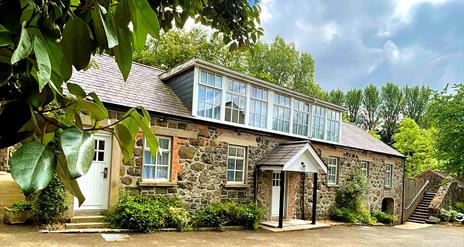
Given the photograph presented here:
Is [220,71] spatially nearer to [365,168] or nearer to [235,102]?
[235,102]

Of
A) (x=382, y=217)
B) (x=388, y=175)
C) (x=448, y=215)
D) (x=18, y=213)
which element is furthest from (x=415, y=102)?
(x=18, y=213)

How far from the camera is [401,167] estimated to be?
21.3 m

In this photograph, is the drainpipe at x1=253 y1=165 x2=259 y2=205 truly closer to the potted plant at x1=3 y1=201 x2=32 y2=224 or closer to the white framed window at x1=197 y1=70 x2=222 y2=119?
the white framed window at x1=197 y1=70 x2=222 y2=119

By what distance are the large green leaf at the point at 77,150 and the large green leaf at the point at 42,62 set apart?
3.7 inches

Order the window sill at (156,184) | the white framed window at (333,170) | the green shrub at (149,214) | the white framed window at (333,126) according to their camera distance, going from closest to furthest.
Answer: the green shrub at (149,214)
the window sill at (156,184)
the white framed window at (333,170)
the white framed window at (333,126)

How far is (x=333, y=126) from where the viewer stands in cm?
1758

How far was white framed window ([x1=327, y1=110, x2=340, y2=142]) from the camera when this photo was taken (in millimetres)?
17312

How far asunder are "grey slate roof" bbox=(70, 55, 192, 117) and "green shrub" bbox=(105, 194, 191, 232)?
260cm

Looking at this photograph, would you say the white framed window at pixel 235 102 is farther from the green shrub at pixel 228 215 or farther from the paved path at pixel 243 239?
the paved path at pixel 243 239

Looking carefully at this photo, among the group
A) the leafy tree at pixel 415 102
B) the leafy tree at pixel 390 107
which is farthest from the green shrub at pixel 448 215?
the leafy tree at pixel 415 102

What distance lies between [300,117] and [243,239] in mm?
7287

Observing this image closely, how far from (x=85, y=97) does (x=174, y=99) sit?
11761 mm

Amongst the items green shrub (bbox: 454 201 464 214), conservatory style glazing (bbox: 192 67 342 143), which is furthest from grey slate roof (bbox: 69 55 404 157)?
green shrub (bbox: 454 201 464 214)

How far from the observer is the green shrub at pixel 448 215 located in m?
21.4
